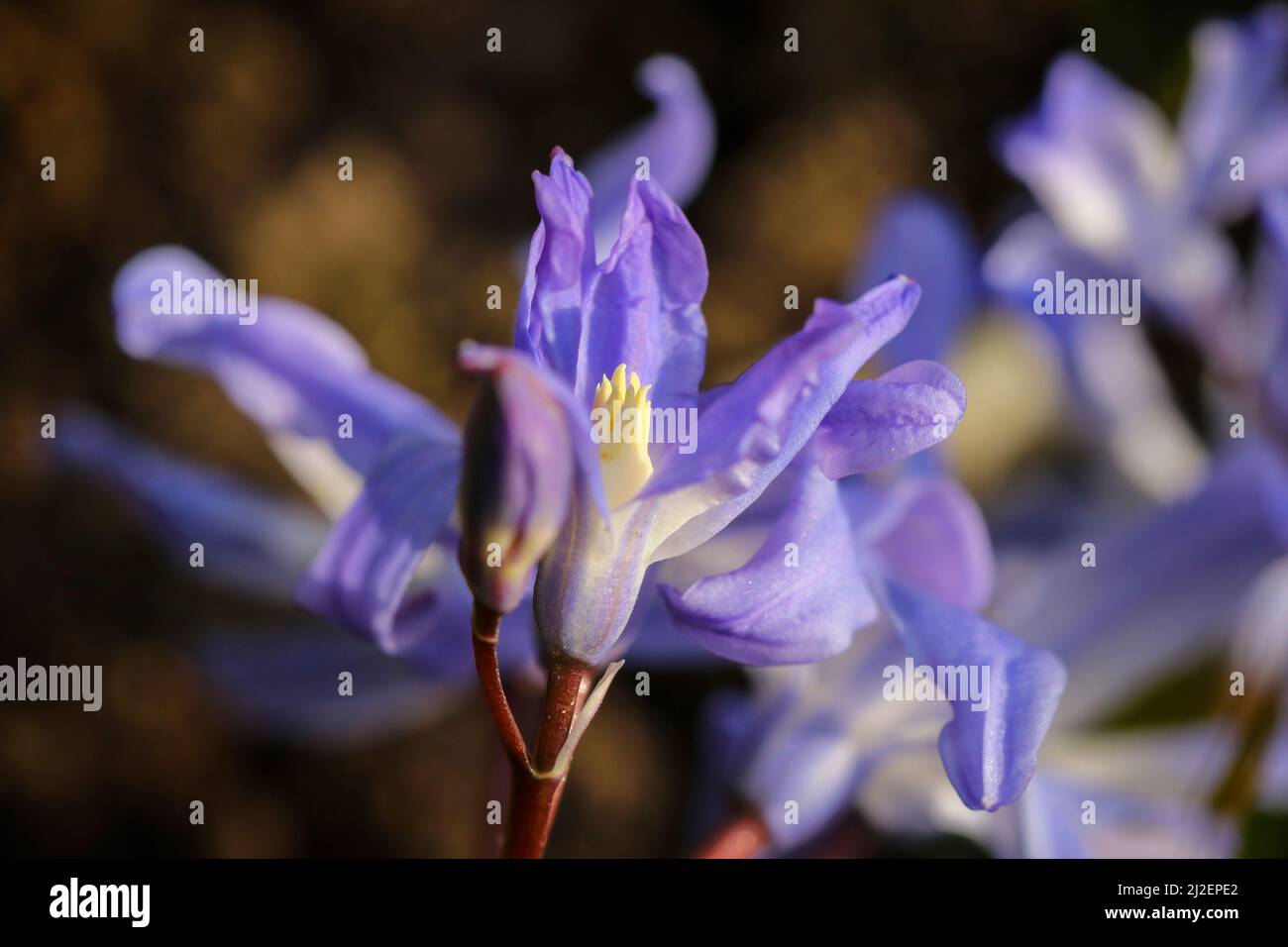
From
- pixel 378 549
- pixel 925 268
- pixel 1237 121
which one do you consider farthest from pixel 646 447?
pixel 1237 121

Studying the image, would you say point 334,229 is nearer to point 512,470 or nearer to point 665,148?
point 665,148

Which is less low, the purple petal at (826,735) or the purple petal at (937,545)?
the purple petal at (937,545)

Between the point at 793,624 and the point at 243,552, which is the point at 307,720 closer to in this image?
the point at 243,552

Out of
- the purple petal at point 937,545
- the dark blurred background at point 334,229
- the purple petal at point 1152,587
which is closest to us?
the purple petal at point 937,545

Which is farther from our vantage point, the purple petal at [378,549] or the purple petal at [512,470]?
the purple petal at [378,549]

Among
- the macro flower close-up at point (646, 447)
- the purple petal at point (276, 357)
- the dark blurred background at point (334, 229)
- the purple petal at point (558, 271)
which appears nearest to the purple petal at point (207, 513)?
the macro flower close-up at point (646, 447)

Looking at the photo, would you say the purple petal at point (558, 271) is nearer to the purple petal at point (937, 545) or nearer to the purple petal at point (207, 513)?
the purple petal at point (937, 545)
